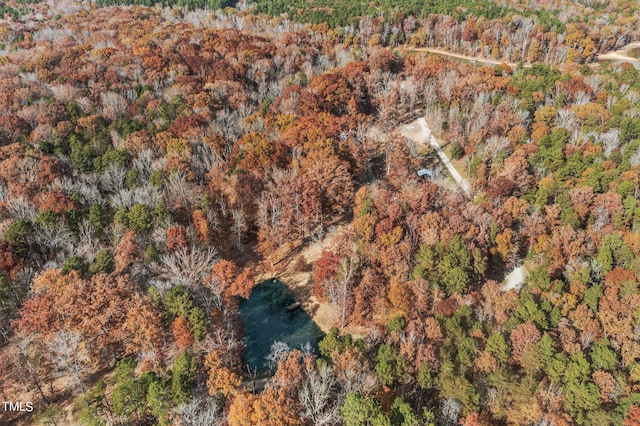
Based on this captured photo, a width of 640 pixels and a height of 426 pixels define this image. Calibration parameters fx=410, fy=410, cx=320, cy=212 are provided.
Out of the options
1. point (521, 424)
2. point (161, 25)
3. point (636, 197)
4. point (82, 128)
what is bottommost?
point (521, 424)

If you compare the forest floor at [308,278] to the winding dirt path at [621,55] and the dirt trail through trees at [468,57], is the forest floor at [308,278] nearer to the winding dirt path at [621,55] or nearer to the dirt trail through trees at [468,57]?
the dirt trail through trees at [468,57]

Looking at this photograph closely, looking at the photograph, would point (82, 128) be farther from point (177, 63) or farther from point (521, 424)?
point (521, 424)

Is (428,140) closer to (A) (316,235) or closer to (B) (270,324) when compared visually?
(A) (316,235)

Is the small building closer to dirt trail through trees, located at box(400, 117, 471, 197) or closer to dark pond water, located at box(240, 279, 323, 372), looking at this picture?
dirt trail through trees, located at box(400, 117, 471, 197)

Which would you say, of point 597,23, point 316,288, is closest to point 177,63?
point 316,288

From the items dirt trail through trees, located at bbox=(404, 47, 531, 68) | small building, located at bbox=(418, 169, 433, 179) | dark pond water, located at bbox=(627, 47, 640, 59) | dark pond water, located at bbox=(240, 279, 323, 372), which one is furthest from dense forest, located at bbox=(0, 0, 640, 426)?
dark pond water, located at bbox=(627, 47, 640, 59)

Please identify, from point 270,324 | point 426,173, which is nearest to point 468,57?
point 426,173

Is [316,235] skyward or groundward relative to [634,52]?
groundward
